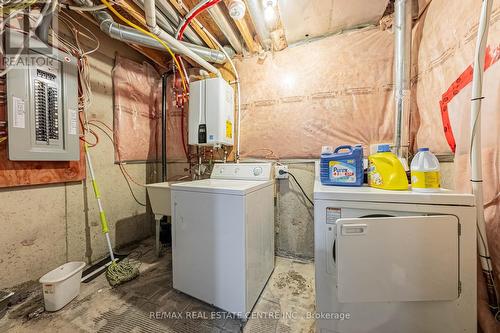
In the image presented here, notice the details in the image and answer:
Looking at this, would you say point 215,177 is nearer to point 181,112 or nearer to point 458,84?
point 181,112

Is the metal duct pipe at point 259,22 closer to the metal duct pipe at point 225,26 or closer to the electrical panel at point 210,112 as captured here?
the metal duct pipe at point 225,26

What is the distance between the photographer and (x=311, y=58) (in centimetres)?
183

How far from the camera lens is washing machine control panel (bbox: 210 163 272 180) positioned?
64.0 inches

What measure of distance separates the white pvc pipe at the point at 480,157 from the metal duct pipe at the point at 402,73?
598 mm

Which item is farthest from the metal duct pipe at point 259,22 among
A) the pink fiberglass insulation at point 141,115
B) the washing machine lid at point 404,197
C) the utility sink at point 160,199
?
the utility sink at point 160,199

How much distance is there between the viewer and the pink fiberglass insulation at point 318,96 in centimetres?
162

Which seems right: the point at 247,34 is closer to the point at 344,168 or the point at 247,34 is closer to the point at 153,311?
the point at 344,168

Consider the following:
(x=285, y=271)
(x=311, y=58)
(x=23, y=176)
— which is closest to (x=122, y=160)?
(x=23, y=176)

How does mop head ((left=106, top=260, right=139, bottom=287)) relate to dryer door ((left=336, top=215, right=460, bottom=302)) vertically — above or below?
below

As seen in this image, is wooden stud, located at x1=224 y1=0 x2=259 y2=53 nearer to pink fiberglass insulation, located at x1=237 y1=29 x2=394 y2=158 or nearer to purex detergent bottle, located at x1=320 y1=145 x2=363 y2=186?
pink fiberglass insulation, located at x1=237 y1=29 x2=394 y2=158

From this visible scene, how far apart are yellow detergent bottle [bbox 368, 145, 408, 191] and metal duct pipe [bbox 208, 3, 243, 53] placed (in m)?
1.75

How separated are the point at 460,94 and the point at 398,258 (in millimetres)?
1002

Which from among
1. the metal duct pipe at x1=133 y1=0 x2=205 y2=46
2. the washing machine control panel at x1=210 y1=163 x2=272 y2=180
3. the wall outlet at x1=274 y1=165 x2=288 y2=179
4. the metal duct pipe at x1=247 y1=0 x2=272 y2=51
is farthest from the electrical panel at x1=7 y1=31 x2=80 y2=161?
the wall outlet at x1=274 y1=165 x2=288 y2=179

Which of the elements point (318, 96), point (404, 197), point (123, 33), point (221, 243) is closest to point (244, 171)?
point (221, 243)
